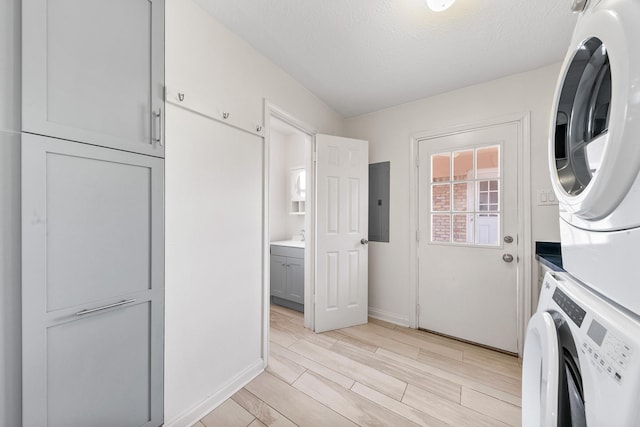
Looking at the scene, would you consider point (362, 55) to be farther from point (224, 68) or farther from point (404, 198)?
point (404, 198)

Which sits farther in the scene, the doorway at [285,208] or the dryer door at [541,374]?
the doorway at [285,208]

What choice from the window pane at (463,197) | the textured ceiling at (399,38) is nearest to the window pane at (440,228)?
the window pane at (463,197)

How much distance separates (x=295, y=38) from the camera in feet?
5.50

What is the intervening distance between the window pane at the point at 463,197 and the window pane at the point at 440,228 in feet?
0.44

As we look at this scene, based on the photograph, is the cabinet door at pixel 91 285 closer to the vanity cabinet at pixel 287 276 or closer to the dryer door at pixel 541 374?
the dryer door at pixel 541 374

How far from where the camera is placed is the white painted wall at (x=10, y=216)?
84 centimetres

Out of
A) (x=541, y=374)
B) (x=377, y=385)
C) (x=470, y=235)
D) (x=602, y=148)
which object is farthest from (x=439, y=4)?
(x=377, y=385)

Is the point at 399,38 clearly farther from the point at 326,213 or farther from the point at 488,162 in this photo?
the point at 326,213

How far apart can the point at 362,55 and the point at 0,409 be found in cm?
251

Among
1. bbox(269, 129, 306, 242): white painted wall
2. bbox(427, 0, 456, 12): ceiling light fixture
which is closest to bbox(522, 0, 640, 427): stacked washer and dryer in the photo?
bbox(427, 0, 456, 12): ceiling light fixture

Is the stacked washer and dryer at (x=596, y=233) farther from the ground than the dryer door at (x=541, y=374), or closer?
farther from the ground

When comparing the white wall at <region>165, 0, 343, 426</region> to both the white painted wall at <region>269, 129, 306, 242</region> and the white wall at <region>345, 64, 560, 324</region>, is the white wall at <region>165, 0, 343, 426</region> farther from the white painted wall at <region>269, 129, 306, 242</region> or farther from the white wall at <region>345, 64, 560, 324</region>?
the white painted wall at <region>269, 129, 306, 242</region>

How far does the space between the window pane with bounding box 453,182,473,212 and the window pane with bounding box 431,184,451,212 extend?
51 millimetres

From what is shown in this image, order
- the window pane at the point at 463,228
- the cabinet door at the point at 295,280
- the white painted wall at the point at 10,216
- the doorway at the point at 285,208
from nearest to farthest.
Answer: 1. the white painted wall at the point at 10,216
2. the window pane at the point at 463,228
3. the cabinet door at the point at 295,280
4. the doorway at the point at 285,208
